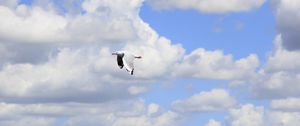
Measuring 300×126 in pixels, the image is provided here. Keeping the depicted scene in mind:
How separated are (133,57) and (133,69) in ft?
19.4

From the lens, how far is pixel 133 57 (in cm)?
15912

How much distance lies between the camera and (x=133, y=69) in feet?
504

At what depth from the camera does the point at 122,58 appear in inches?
6378

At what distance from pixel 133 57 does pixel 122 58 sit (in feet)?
11.7

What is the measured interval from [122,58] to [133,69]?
29.1ft
